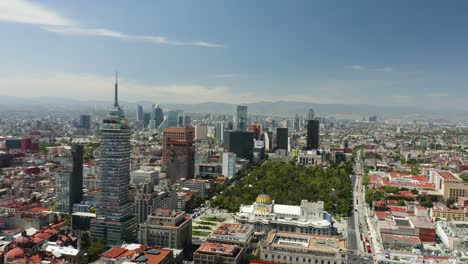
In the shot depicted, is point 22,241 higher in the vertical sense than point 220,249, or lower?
higher

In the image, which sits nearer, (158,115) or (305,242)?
(305,242)

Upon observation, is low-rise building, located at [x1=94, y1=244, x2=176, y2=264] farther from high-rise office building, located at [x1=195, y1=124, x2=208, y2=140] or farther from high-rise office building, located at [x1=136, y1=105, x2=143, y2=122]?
high-rise office building, located at [x1=136, y1=105, x2=143, y2=122]

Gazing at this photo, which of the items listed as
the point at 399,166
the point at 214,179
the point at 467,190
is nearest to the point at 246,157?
the point at 214,179

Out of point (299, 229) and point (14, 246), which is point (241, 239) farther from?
point (14, 246)

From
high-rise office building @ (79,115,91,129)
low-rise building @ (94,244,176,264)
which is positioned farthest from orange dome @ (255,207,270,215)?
high-rise office building @ (79,115,91,129)

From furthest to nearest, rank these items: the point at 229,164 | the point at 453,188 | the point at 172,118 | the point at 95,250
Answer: the point at 172,118
the point at 229,164
the point at 453,188
the point at 95,250

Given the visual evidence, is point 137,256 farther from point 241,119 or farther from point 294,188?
point 241,119

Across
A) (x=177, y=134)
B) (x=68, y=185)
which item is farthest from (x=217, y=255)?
(x=177, y=134)
